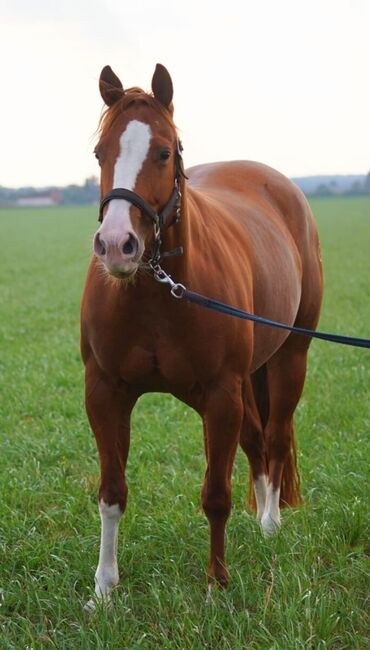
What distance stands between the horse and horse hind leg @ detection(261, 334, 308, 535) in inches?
0.5

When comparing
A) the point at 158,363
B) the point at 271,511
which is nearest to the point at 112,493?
the point at 158,363

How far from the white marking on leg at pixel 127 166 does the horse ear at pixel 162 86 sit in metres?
0.22

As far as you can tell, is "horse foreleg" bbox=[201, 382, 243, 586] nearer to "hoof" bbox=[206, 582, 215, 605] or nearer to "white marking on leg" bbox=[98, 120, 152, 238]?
"hoof" bbox=[206, 582, 215, 605]

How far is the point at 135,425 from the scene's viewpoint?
6473 millimetres

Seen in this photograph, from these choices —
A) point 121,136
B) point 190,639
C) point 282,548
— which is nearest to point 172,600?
point 190,639

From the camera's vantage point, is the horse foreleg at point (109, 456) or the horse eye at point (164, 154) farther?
the horse foreleg at point (109, 456)

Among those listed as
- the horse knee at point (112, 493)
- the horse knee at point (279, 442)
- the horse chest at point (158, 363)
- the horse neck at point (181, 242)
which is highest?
the horse neck at point (181, 242)

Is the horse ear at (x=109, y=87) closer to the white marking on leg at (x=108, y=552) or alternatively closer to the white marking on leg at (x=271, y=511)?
the white marking on leg at (x=108, y=552)

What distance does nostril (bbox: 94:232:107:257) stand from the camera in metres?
2.70

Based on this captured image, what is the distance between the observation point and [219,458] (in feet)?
11.4

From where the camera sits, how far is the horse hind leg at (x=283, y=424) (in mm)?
4492

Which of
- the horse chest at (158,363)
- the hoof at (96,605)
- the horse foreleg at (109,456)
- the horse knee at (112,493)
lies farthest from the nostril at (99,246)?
the hoof at (96,605)

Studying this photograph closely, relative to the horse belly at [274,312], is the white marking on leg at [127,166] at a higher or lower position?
higher

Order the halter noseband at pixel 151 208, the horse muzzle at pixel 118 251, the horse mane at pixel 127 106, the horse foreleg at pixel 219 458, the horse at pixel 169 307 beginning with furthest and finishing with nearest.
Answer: the horse foreleg at pixel 219 458 → the horse mane at pixel 127 106 → the horse at pixel 169 307 → the halter noseband at pixel 151 208 → the horse muzzle at pixel 118 251
